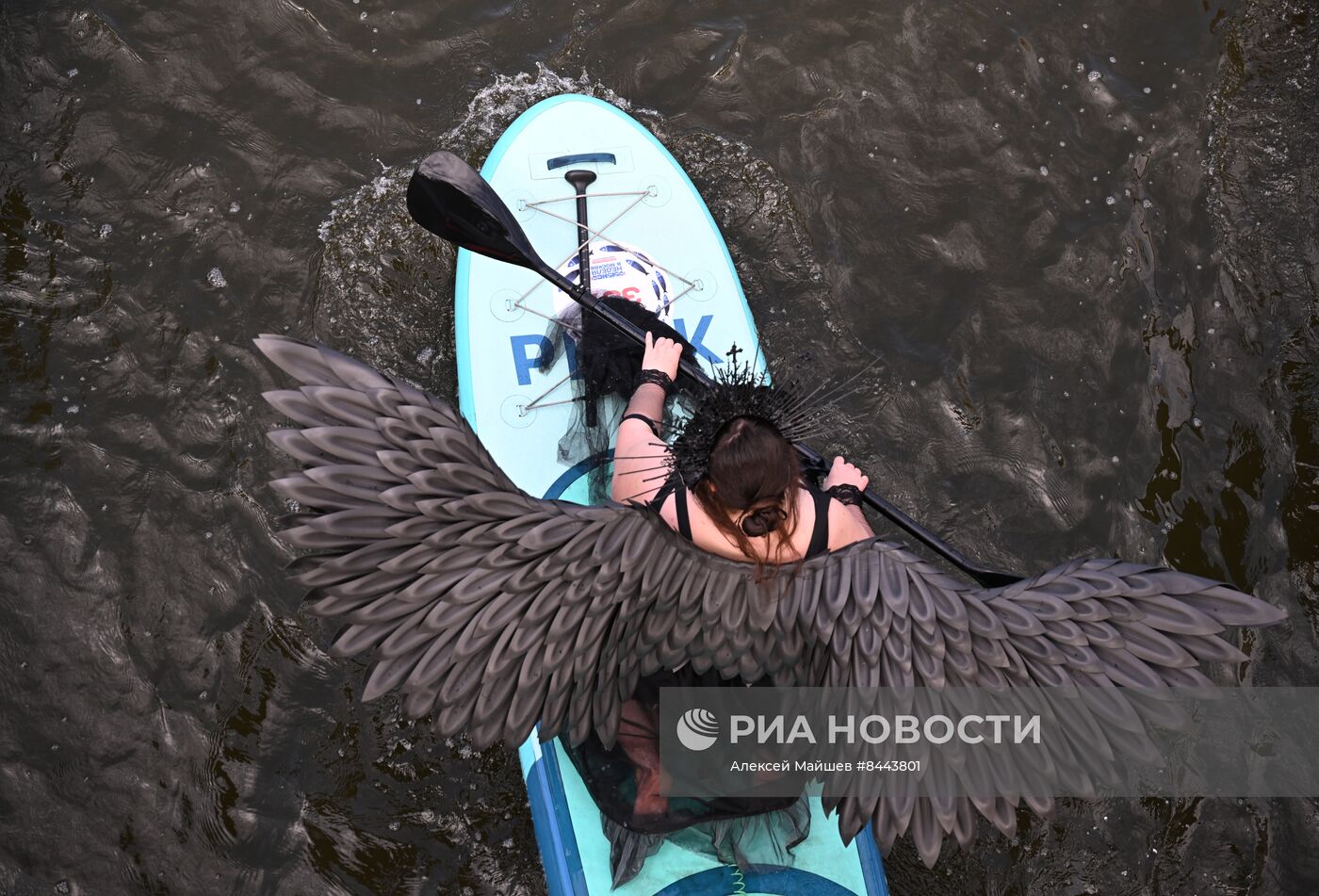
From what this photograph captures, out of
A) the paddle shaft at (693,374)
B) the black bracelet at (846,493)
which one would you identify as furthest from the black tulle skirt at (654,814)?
the paddle shaft at (693,374)

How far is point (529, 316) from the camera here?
4.05m

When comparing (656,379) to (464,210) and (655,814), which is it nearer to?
(464,210)

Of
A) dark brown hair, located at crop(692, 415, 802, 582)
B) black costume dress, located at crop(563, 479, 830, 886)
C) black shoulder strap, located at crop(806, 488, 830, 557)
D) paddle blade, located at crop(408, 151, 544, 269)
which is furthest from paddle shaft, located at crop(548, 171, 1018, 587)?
dark brown hair, located at crop(692, 415, 802, 582)

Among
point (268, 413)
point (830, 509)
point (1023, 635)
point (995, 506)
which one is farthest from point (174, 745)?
point (995, 506)

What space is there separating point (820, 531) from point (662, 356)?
1.09 meters

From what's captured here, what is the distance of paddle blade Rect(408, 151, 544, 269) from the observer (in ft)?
11.4

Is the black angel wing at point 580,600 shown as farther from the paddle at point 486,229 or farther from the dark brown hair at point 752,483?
the paddle at point 486,229

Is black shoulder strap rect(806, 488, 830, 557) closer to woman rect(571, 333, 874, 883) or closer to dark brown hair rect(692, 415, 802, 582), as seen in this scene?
woman rect(571, 333, 874, 883)

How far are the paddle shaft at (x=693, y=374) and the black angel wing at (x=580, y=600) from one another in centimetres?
71

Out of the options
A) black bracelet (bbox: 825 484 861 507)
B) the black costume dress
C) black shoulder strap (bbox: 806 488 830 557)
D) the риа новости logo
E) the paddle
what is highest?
the paddle

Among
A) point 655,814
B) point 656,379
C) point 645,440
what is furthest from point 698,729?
point 656,379

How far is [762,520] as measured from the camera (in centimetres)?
228

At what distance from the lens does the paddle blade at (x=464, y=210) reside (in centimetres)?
347

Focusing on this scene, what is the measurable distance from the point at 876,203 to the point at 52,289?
352cm
